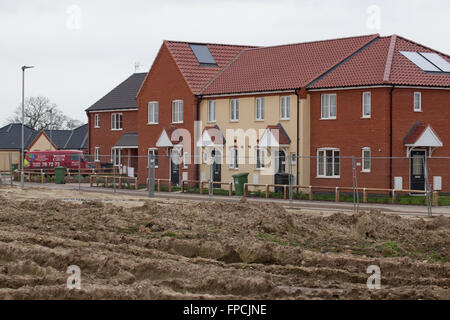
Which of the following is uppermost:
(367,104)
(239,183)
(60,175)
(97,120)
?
(97,120)

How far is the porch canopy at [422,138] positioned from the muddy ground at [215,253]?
1505 centimetres

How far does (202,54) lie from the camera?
5297 centimetres

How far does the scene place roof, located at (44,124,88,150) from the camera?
9096 centimetres

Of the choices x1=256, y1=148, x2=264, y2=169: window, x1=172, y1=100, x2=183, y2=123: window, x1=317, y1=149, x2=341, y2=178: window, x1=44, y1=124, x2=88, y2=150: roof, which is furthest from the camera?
x1=44, y1=124, x2=88, y2=150: roof

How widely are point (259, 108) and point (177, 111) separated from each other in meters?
7.03

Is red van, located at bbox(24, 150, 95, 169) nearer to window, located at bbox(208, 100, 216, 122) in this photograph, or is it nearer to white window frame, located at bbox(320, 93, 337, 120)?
window, located at bbox(208, 100, 216, 122)

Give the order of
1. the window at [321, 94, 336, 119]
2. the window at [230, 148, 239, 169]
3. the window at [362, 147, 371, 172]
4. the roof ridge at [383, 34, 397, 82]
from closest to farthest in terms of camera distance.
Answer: the window at [362, 147, 371, 172], the roof ridge at [383, 34, 397, 82], the window at [321, 94, 336, 119], the window at [230, 148, 239, 169]

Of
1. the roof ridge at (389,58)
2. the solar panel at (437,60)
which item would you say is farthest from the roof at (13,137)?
the solar panel at (437,60)

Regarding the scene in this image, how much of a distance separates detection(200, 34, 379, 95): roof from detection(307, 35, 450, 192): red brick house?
4.29 feet

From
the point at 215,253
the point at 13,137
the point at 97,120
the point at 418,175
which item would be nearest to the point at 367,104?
the point at 418,175

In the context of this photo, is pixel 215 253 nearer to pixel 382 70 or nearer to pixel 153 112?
pixel 382 70

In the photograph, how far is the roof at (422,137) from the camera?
3944cm

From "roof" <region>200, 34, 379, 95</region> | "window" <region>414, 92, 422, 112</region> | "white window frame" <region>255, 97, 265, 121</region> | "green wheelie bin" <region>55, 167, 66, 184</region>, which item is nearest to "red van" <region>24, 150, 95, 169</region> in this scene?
"green wheelie bin" <region>55, 167, 66, 184</region>
